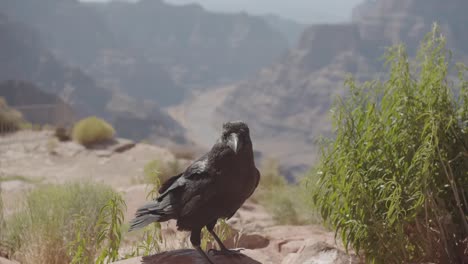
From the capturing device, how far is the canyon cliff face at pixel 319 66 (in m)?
136

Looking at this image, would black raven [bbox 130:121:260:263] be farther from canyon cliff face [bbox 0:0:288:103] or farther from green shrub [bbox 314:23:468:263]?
canyon cliff face [bbox 0:0:288:103]

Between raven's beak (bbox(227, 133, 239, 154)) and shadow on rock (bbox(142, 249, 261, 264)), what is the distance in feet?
3.18

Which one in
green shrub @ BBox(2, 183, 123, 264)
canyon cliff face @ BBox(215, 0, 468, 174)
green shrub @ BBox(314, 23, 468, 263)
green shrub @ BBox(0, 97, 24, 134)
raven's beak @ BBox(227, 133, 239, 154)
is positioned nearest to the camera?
raven's beak @ BBox(227, 133, 239, 154)

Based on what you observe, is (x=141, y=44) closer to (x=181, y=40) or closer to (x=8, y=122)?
(x=181, y=40)

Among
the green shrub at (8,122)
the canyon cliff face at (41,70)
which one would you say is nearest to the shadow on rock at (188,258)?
the green shrub at (8,122)

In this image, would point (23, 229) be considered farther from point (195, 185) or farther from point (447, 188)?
point (447, 188)

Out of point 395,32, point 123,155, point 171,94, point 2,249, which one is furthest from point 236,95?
point 2,249

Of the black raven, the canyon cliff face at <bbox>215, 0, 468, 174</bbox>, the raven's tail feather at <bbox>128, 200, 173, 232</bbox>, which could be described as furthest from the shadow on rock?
the canyon cliff face at <bbox>215, 0, 468, 174</bbox>

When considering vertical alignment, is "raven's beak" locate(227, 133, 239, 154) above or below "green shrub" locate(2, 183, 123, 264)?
above

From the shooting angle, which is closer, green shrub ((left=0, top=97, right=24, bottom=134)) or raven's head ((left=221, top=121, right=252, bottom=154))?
raven's head ((left=221, top=121, right=252, bottom=154))

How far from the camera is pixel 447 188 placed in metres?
3.99

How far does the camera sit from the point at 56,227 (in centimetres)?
497

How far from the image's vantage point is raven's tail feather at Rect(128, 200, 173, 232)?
3.05m

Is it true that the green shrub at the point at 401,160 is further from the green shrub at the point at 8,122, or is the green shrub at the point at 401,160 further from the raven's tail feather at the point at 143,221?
the green shrub at the point at 8,122
